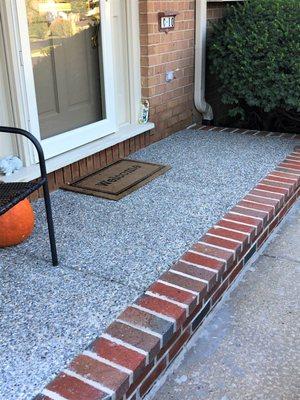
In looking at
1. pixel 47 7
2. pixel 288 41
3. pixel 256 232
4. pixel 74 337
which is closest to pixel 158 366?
pixel 74 337

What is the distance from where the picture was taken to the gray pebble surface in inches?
69.2

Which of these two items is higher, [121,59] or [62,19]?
[62,19]

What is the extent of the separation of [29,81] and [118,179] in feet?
2.93

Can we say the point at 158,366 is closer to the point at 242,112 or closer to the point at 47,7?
the point at 47,7

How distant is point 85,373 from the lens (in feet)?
5.34

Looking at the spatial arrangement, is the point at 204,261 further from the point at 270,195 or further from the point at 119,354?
the point at 270,195

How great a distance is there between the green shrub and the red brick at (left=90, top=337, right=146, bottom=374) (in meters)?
3.18

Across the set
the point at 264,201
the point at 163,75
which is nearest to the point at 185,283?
the point at 264,201

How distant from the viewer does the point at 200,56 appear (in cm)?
468

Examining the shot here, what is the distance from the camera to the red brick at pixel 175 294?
6.64 feet

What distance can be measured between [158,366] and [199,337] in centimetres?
36

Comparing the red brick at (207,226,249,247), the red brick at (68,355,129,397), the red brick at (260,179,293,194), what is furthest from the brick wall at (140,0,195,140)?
the red brick at (68,355,129,397)

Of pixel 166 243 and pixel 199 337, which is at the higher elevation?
pixel 166 243

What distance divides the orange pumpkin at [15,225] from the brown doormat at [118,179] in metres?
0.70
